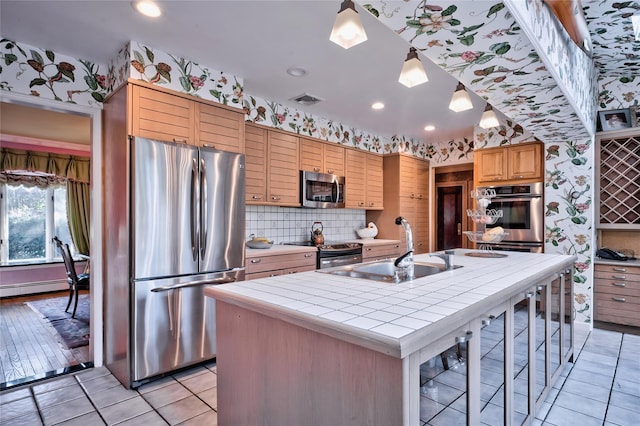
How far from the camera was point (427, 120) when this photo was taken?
447 centimetres

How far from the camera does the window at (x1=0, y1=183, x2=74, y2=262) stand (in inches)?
214

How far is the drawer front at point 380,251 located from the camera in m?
4.46

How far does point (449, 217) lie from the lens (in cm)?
587

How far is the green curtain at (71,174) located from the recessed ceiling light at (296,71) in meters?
4.82

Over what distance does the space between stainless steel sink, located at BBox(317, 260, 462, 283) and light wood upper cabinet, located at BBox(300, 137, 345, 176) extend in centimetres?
223

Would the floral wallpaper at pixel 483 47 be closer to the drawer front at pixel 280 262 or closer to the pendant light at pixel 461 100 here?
the pendant light at pixel 461 100

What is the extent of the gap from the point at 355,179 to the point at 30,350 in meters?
4.03

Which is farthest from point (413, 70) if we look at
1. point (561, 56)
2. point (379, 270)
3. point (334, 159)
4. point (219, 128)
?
point (334, 159)

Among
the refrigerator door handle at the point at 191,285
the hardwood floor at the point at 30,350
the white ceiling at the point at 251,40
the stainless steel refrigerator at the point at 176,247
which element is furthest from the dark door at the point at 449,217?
the hardwood floor at the point at 30,350

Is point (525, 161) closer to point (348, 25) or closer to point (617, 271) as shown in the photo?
point (617, 271)

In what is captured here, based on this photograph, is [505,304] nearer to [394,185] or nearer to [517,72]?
[517,72]

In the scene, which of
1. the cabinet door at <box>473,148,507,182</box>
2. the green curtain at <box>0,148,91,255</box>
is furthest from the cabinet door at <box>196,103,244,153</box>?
the green curtain at <box>0,148,91,255</box>

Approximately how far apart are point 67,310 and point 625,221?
6726 mm

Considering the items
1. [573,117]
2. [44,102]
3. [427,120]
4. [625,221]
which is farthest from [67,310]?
[625,221]
